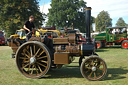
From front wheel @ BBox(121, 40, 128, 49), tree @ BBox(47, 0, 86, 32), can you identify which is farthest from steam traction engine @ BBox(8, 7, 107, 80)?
tree @ BBox(47, 0, 86, 32)

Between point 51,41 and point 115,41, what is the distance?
37.8 ft

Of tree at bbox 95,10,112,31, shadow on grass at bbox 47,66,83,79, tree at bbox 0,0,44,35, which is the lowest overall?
shadow on grass at bbox 47,66,83,79

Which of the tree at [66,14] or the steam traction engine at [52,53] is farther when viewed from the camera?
the tree at [66,14]

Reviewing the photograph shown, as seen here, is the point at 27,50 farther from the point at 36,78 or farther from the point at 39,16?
the point at 39,16

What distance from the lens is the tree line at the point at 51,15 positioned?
25.8m

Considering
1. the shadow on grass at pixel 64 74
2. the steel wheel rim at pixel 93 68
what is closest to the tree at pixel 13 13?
the shadow on grass at pixel 64 74

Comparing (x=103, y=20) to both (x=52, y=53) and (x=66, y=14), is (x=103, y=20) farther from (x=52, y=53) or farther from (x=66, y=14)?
(x=52, y=53)

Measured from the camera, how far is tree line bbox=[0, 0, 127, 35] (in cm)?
2580

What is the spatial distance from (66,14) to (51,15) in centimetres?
471

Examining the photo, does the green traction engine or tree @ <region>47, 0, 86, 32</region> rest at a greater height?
tree @ <region>47, 0, 86, 32</region>

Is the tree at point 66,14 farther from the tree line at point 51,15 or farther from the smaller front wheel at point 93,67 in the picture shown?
the smaller front wheel at point 93,67

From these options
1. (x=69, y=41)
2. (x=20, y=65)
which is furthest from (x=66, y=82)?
(x=20, y=65)

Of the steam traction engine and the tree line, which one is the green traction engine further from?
the steam traction engine

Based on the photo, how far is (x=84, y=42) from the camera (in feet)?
15.5
